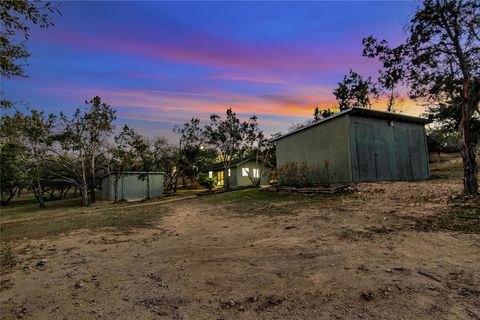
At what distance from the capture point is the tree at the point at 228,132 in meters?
24.7

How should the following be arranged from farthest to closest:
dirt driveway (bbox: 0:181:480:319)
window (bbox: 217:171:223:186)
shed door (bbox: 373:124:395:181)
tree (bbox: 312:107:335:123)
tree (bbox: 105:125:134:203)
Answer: window (bbox: 217:171:223:186)
tree (bbox: 312:107:335:123)
tree (bbox: 105:125:134:203)
shed door (bbox: 373:124:395:181)
dirt driveway (bbox: 0:181:480:319)

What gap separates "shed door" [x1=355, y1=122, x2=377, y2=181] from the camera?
1263 centimetres

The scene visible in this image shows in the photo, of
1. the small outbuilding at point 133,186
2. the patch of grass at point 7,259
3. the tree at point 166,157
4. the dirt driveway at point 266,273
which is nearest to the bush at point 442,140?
the dirt driveway at point 266,273

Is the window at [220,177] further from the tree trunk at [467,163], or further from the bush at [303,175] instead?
the tree trunk at [467,163]

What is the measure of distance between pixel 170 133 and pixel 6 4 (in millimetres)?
25342

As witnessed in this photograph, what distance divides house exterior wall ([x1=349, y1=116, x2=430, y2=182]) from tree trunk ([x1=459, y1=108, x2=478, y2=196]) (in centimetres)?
465

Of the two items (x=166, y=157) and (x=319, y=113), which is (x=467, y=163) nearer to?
(x=166, y=157)

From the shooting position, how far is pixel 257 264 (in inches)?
155

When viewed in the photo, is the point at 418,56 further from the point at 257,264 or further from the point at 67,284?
the point at 67,284

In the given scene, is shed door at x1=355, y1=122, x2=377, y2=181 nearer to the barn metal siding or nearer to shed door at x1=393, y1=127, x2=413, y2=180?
the barn metal siding

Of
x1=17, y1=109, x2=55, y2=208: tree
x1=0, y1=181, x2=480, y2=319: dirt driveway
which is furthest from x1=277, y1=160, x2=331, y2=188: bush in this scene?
x1=17, y1=109, x2=55, y2=208: tree

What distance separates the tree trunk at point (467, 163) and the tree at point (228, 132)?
1768 centimetres

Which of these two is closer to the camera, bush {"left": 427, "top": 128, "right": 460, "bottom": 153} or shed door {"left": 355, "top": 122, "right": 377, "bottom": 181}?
shed door {"left": 355, "top": 122, "right": 377, "bottom": 181}

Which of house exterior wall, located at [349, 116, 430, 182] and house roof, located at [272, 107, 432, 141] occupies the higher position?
house roof, located at [272, 107, 432, 141]
